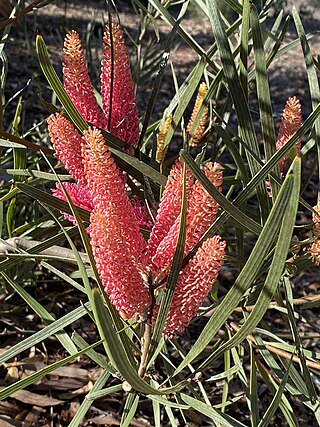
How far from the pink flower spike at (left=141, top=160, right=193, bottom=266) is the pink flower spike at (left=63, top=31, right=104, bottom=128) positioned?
100mm

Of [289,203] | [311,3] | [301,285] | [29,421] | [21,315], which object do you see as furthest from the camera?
[311,3]

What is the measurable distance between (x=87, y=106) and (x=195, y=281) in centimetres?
16

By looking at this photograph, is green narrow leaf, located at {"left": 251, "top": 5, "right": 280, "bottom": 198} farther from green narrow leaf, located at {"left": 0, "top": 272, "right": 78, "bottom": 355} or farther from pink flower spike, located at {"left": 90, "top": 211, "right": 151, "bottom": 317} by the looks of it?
green narrow leaf, located at {"left": 0, "top": 272, "right": 78, "bottom": 355}

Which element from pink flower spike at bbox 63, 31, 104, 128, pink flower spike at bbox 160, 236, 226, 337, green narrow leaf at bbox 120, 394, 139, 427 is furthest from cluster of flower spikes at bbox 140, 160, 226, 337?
green narrow leaf at bbox 120, 394, 139, 427

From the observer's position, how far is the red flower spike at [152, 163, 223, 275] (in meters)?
0.34

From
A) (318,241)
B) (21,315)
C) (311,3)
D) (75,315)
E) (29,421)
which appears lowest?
(29,421)

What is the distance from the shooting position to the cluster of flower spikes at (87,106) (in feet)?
1.32

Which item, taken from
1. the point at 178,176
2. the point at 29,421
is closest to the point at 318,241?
the point at 178,176

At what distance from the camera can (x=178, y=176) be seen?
0.36m

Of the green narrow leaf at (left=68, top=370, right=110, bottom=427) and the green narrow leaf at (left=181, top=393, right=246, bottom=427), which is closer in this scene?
the green narrow leaf at (left=181, top=393, right=246, bottom=427)

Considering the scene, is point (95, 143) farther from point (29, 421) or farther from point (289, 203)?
point (29, 421)

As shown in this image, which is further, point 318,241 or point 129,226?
point 318,241

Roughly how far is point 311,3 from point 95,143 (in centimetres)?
524

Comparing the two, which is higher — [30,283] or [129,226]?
[129,226]
